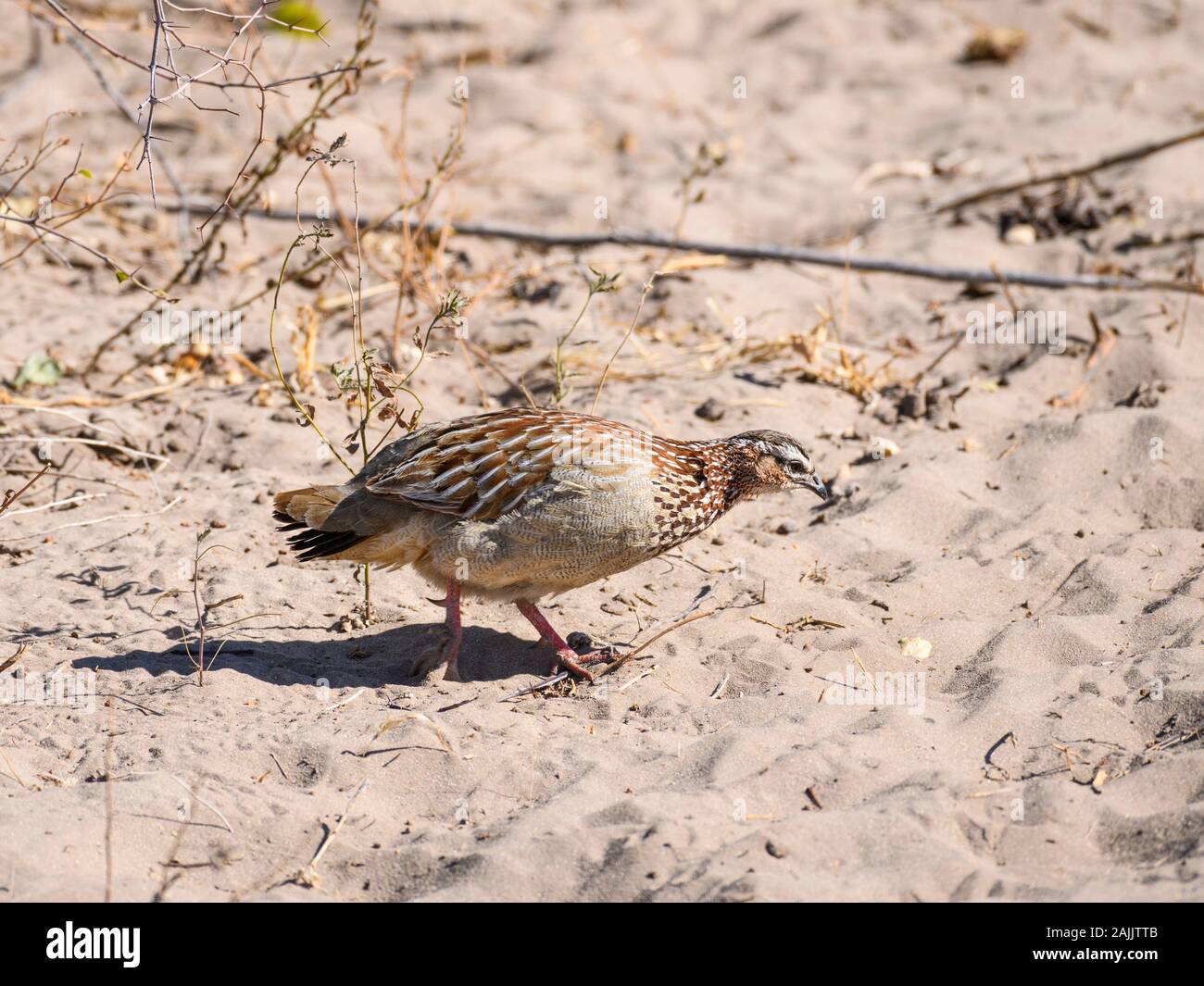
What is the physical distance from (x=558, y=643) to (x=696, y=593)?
2.84ft

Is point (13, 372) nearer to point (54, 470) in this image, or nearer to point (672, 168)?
point (54, 470)

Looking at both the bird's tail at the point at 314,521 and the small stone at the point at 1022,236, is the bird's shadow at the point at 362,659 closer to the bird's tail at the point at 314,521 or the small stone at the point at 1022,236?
the bird's tail at the point at 314,521

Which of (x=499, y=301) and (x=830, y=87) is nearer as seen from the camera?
(x=499, y=301)

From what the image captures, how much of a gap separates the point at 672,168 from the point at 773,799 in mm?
7943

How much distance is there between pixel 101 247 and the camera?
9.58 metres

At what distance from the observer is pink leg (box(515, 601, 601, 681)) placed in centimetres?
578

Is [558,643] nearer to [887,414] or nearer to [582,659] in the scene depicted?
[582,659]

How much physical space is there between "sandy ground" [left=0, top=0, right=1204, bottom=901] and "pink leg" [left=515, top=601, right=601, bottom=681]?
0.16 m

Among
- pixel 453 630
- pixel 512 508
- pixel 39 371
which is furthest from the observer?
pixel 39 371

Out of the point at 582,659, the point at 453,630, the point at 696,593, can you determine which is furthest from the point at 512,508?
the point at 696,593

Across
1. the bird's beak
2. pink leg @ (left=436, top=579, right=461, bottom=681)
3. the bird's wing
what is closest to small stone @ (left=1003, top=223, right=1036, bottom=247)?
the bird's beak

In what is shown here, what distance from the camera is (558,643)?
19.6 ft
